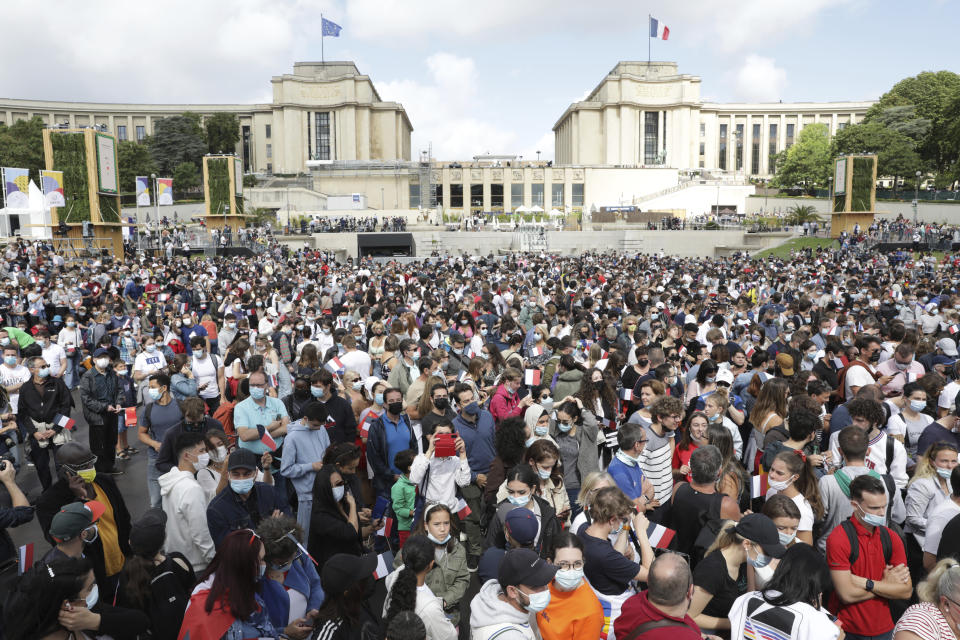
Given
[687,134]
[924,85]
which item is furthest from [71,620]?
[687,134]

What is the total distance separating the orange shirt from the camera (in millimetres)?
3395

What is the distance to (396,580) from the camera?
142 inches

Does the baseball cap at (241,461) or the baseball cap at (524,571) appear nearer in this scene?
the baseball cap at (524,571)

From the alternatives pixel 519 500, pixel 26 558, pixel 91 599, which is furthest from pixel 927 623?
pixel 26 558

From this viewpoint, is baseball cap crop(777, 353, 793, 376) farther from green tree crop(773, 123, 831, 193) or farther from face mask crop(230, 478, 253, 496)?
green tree crop(773, 123, 831, 193)

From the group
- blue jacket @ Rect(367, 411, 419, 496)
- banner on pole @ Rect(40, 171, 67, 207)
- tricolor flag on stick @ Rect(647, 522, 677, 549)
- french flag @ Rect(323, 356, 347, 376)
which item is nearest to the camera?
tricolor flag on stick @ Rect(647, 522, 677, 549)

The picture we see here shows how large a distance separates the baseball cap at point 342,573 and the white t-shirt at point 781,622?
6.46 feet

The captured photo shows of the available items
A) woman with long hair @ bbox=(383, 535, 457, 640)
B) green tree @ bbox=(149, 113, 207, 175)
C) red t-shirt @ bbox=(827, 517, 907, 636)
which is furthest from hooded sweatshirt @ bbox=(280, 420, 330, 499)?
green tree @ bbox=(149, 113, 207, 175)

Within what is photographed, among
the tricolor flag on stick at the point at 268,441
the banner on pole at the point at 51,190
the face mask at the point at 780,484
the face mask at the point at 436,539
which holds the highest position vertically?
the banner on pole at the point at 51,190

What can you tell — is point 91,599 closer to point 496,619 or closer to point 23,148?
point 496,619

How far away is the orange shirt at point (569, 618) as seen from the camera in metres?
3.39

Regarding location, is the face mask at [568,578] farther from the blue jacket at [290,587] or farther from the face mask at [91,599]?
the face mask at [91,599]

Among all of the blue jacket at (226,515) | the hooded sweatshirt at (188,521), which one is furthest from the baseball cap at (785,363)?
the hooded sweatshirt at (188,521)

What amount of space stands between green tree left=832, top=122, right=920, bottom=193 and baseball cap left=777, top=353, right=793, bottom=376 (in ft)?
191
